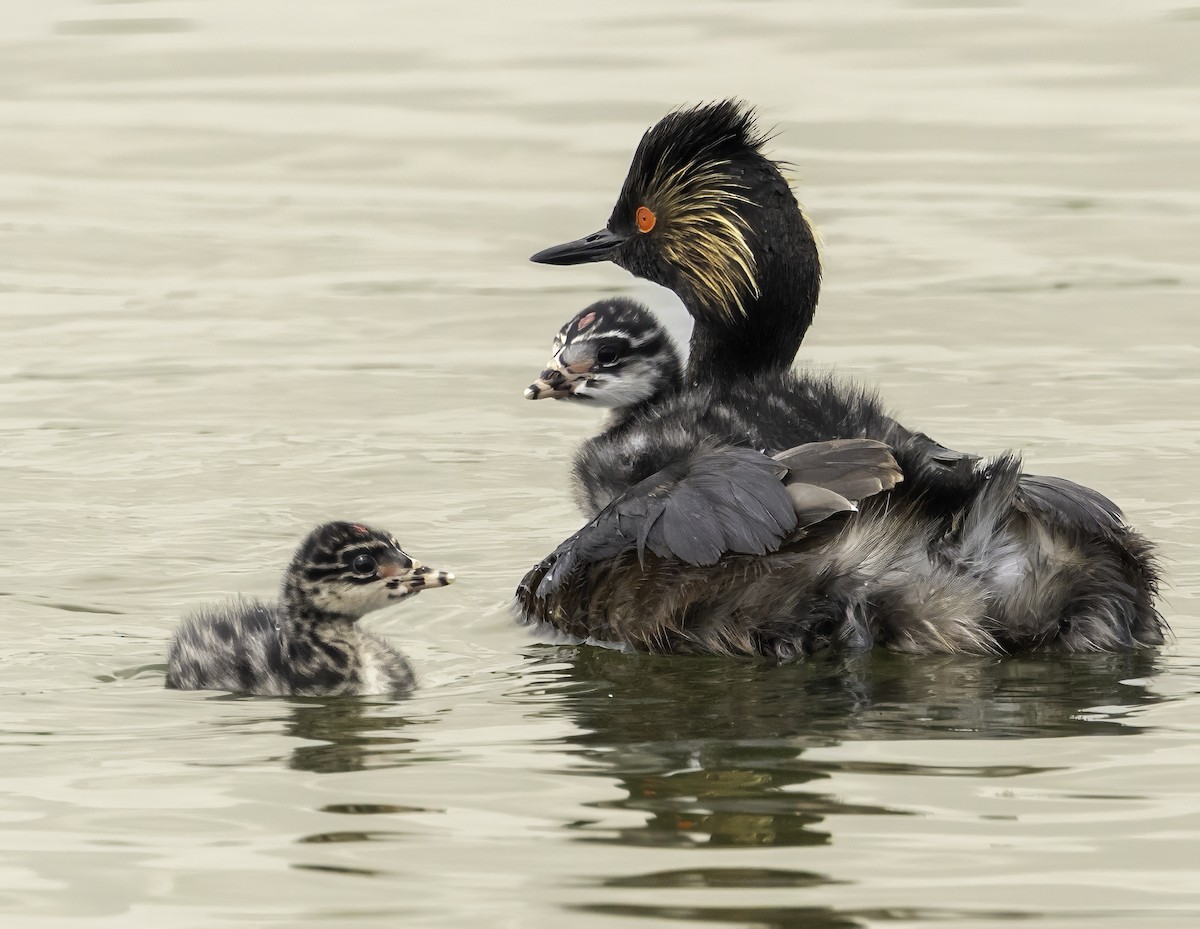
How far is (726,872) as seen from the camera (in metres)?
4.96

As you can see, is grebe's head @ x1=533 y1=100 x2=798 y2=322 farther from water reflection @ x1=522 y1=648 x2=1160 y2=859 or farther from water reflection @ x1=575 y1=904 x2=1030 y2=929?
water reflection @ x1=575 y1=904 x2=1030 y2=929

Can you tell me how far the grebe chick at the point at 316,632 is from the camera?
22.2ft

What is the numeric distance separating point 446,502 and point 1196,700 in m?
3.51

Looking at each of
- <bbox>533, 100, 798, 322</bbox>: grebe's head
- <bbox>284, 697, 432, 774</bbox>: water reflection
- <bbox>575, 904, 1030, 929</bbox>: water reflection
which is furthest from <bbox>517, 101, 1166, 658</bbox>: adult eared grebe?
<bbox>575, 904, 1030, 929</bbox>: water reflection

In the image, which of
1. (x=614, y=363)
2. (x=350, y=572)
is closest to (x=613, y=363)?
(x=614, y=363)

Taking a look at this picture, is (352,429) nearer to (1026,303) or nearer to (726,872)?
(1026,303)

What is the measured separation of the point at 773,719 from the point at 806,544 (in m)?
0.72

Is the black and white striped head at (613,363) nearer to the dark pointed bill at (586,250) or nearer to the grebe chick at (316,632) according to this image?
the dark pointed bill at (586,250)

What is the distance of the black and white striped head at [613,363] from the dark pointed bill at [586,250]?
0.24m

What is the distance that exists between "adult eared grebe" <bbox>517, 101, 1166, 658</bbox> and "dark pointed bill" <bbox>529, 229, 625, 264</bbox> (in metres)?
0.67

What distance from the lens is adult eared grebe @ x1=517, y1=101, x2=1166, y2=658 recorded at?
677 centimetres

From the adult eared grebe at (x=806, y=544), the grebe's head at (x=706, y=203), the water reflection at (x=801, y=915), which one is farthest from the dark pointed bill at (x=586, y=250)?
the water reflection at (x=801, y=915)

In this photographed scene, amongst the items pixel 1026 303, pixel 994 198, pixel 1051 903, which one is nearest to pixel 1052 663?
pixel 1051 903

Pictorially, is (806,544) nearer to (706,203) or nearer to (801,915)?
(706,203)
